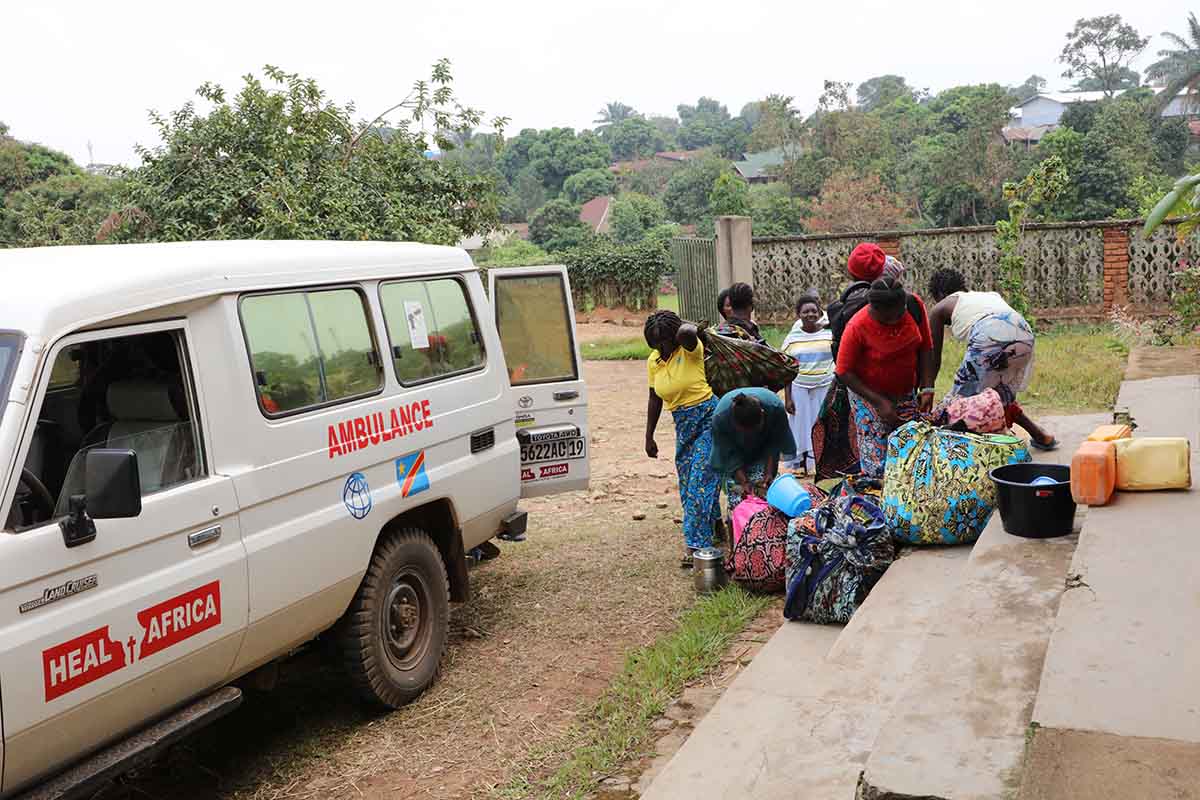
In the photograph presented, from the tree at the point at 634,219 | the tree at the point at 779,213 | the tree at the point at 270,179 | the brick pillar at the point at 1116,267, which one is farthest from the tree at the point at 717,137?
the tree at the point at 270,179

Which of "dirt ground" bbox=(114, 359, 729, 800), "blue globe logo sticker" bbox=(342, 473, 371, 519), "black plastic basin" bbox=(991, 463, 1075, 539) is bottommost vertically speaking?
"dirt ground" bbox=(114, 359, 729, 800)

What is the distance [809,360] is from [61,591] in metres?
6.01

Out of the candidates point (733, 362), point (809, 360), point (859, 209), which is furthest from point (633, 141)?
point (733, 362)

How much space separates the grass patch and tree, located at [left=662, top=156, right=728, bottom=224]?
40.8m

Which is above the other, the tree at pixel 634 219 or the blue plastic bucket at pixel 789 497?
the tree at pixel 634 219

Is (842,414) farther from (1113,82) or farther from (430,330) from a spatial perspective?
(1113,82)

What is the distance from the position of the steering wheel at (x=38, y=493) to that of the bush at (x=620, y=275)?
21547 mm

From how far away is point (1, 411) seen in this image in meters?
3.27

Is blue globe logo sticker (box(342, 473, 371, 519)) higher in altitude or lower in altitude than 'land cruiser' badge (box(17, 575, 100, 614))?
lower

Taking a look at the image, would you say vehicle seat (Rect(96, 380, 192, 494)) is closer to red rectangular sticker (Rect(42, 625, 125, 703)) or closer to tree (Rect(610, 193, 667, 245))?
red rectangular sticker (Rect(42, 625, 125, 703))

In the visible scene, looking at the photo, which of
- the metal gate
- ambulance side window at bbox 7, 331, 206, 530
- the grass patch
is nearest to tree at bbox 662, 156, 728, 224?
the metal gate

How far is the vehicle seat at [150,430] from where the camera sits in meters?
3.82

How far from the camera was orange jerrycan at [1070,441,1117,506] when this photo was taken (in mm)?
4520

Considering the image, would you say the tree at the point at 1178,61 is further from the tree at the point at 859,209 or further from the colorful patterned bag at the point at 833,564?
the colorful patterned bag at the point at 833,564
